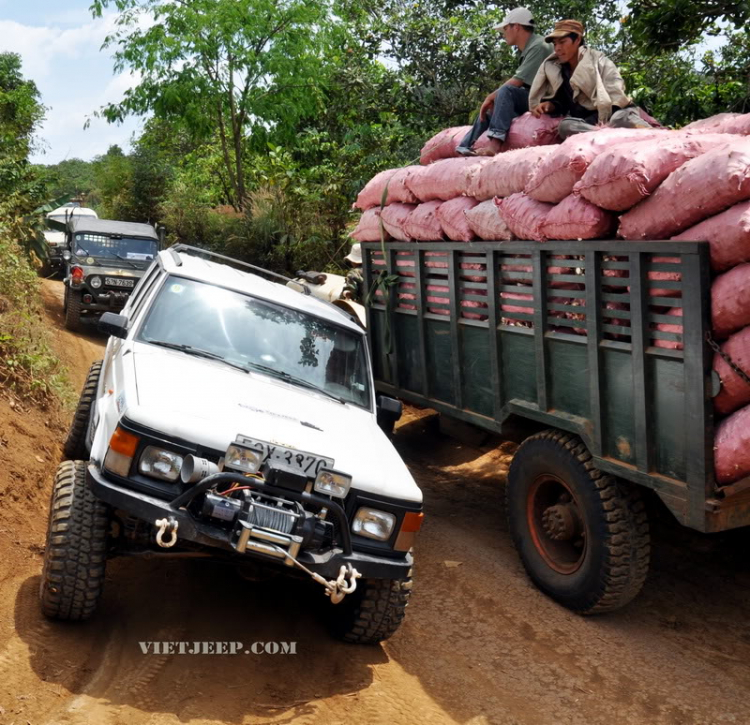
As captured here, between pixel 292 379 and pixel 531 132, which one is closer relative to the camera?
pixel 292 379

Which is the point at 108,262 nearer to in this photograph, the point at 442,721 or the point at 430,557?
the point at 430,557

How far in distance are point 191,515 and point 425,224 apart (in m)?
3.21

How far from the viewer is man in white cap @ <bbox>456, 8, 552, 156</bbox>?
260 inches

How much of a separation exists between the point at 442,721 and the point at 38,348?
5692 mm


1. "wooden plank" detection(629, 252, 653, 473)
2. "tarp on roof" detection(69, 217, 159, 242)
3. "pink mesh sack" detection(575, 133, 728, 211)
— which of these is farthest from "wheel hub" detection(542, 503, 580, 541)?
"tarp on roof" detection(69, 217, 159, 242)

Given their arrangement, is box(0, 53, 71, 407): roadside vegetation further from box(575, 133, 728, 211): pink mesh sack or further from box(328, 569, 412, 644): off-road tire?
box(575, 133, 728, 211): pink mesh sack

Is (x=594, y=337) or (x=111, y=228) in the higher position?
(x=111, y=228)

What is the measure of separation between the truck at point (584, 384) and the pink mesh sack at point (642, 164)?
249 millimetres

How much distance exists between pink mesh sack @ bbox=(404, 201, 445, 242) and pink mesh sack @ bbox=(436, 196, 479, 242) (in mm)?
74

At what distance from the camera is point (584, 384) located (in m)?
4.94

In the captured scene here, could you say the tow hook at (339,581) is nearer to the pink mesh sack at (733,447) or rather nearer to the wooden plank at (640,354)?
the wooden plank at (640,354)

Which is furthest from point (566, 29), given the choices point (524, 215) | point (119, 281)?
point (119, 281)

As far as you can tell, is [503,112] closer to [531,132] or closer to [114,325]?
[531,132]

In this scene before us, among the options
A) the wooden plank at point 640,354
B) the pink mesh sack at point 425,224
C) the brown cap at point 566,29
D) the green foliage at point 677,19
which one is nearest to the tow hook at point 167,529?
the wooden plank at point 640,354
